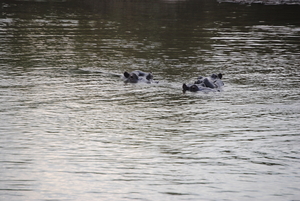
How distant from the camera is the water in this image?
8383 mm

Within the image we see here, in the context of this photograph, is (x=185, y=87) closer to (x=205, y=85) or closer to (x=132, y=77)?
(x=205, y=85)

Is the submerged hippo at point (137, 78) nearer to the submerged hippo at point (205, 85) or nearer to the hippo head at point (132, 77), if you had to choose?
the hippo head at point (132, 77)

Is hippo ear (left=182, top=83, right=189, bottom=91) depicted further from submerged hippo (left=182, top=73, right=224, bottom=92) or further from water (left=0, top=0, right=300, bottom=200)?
water (left=0, top=0, right=300, bottom=200)

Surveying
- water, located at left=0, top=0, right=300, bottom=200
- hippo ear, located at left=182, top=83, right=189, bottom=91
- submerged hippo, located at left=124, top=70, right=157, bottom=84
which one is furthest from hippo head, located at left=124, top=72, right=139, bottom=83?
hippo ear, located at left=182, top=83, right=189, bottom=91

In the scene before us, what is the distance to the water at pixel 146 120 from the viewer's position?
27.5 ft

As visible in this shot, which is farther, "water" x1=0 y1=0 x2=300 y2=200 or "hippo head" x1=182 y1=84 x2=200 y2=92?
"hippo head" x1=182 y1=84 x2=200 y2=92

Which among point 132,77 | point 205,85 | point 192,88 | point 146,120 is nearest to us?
point 146,120

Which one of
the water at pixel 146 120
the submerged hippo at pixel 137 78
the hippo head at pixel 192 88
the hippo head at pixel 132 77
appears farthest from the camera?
the hippo head at pixel 132 77

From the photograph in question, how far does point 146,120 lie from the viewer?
A: 12.2 m

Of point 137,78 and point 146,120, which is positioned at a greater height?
point 137,78

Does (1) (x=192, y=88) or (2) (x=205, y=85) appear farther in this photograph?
(2) (x=205, y=85)

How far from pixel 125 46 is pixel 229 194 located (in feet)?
56.5

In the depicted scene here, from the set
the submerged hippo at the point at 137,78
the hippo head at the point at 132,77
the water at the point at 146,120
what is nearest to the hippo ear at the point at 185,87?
the water at the point at 146,120

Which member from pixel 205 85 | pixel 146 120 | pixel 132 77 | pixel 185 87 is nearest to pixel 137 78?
pixel 132 77
